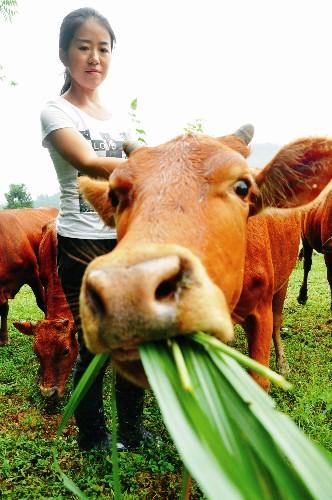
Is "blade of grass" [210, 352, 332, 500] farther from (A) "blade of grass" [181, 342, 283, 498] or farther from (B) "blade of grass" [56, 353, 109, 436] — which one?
(B) "blade of grass" [56, 353, 109, 436]

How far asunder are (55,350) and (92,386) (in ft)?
5.73

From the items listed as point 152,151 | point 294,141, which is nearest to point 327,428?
point 294,141

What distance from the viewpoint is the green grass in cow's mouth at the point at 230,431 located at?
3.46 ft

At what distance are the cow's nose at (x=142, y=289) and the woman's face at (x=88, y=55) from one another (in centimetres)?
224

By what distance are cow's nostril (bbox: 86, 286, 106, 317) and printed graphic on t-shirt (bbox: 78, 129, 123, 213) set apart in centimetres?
178

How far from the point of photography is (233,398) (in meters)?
1.29

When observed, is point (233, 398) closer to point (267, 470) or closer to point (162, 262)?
point (267, 470)

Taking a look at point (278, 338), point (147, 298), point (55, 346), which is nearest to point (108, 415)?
point (55, 346)

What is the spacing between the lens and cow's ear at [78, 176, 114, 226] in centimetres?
302

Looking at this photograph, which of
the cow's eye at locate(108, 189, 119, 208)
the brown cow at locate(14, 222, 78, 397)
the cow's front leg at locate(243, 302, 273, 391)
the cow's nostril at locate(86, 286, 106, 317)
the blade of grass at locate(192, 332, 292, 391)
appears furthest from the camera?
the brown cow at locate(14, 222, 78, 397)

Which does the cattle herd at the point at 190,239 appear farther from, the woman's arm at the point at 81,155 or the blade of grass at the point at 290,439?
the blade of grass at the point at 290,439

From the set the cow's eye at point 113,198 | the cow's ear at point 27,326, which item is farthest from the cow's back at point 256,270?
the cow's ear at point 27,326

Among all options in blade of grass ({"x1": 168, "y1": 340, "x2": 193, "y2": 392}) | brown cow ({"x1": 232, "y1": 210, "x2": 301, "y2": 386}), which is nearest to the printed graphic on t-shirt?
brown cow ({"x1": 232, "y1": 210, "x2": 301, "y2": 386})

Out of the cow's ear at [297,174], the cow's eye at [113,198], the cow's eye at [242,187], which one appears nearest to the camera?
the cow's eye at [242,187]
